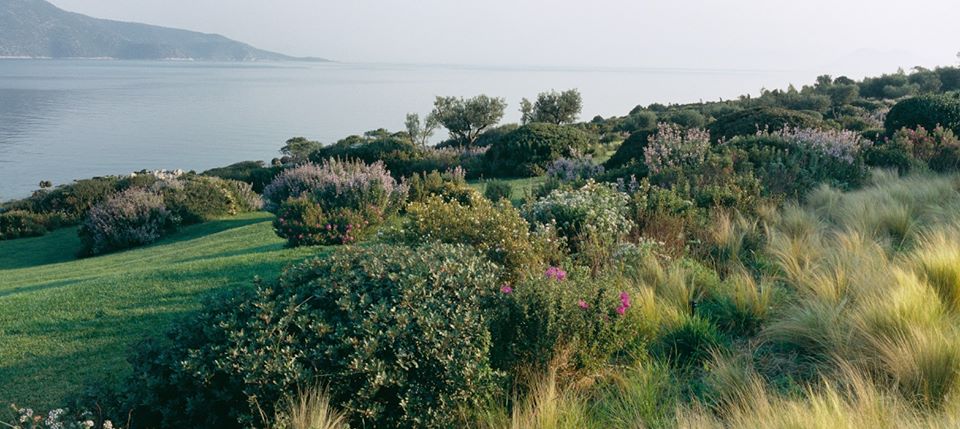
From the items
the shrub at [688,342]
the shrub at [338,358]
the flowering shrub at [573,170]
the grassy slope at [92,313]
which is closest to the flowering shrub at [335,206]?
the grassy slope at [92,313]

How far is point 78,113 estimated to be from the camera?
79688 millimetres

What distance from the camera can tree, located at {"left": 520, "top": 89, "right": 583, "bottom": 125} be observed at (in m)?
40.9

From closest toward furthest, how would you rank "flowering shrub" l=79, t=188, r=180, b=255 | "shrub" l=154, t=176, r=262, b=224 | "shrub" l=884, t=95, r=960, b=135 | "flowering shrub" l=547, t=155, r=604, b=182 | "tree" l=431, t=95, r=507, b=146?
"flowering shrub" l=547, t=155, r=604, b=182
"flowering shrub" l=79, t=188, r=180, b=255
"shrub" l=154, t=176, r=262, b=224
"shrub" l=884, t=95, r=960, b=135
"tree" l=431, t=95, r=507, b=146

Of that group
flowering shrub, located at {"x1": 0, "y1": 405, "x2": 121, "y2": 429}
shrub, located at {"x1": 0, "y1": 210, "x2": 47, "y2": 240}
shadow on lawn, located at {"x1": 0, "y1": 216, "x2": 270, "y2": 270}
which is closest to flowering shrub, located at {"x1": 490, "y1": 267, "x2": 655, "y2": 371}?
flowering shrub, located at {"x1": 0, "y1": 405, "x2": 121, "y2": 429}

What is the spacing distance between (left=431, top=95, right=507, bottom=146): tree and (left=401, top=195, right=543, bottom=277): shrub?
3015 cm

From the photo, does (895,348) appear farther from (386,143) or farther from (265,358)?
(386,143)

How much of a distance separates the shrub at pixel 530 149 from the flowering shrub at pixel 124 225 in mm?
9201

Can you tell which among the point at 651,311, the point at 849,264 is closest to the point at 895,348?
the point at 651,311

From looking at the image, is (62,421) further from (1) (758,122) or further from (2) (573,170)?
(1) (758,122)

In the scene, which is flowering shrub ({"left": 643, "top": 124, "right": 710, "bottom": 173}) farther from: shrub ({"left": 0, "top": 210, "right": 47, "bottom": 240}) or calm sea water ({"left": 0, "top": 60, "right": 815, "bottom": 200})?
calm sea water ({"left": 0, "top": 60, "right": 815, "bottom": 200})

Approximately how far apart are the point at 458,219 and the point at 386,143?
15470mm

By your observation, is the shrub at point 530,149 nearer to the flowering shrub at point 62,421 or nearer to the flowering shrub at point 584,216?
the flowering shrub at point 584,216

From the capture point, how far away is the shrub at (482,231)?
615 cm

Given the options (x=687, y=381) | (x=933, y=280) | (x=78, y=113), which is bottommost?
(x=78, y=113)
